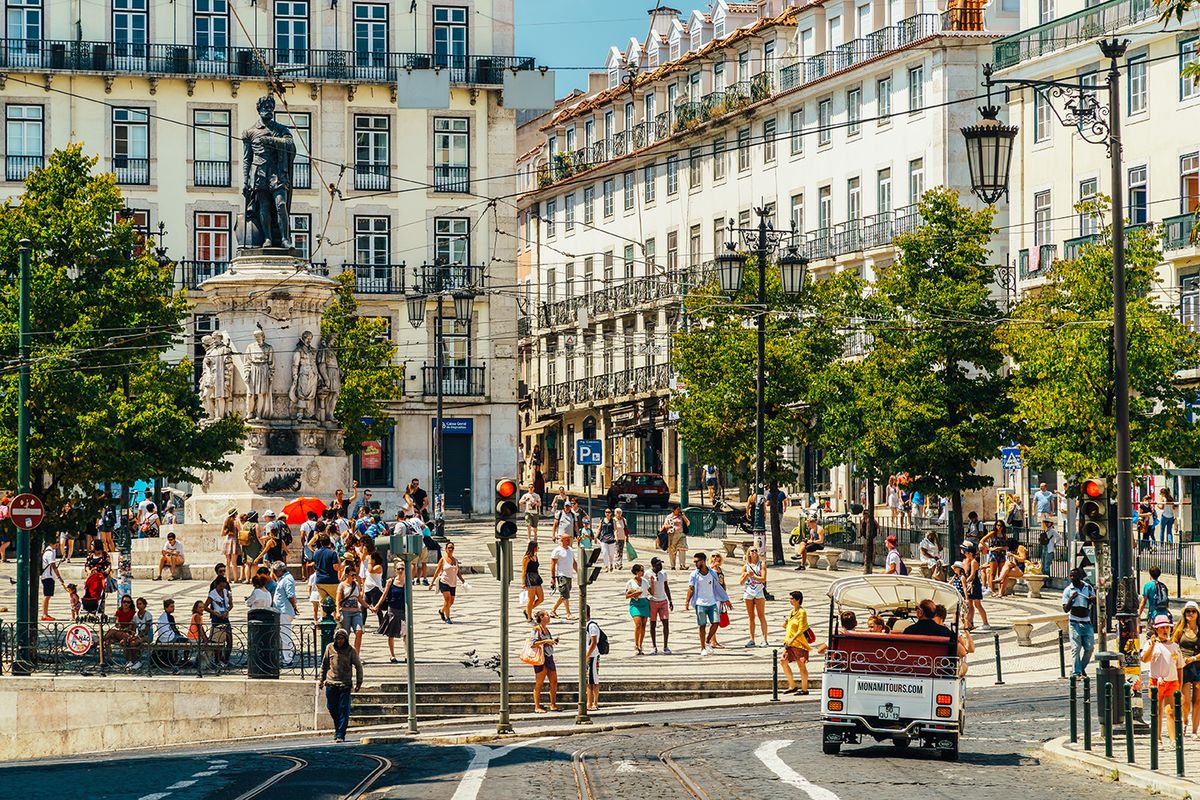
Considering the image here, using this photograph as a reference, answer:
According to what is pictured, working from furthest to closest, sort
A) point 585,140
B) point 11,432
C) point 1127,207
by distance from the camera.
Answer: point 585,140
point 1127,207
point 11,432

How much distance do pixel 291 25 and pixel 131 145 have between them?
6.74 meters

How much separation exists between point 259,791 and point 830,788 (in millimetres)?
5346

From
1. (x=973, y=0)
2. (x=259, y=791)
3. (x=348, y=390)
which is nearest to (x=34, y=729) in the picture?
(x=259, y=791)

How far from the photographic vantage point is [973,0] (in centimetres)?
7150

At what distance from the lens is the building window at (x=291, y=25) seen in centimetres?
7538

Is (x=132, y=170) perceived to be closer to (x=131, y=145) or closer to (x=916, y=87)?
(x=131, y=145)

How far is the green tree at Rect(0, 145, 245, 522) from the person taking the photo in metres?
38.8

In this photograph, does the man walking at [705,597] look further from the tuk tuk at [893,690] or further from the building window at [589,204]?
the building window at [589,204]

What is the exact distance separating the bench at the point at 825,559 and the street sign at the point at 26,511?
19.4 m

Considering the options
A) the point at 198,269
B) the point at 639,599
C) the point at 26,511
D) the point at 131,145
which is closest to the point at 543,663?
the point at 639,599

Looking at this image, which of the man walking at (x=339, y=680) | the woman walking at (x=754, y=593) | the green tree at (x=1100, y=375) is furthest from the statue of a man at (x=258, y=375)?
the man walking at (x=339, y=680)

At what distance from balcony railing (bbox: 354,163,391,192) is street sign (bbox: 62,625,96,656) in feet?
144

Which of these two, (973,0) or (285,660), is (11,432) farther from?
(973,0)

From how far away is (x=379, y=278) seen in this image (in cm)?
7588
